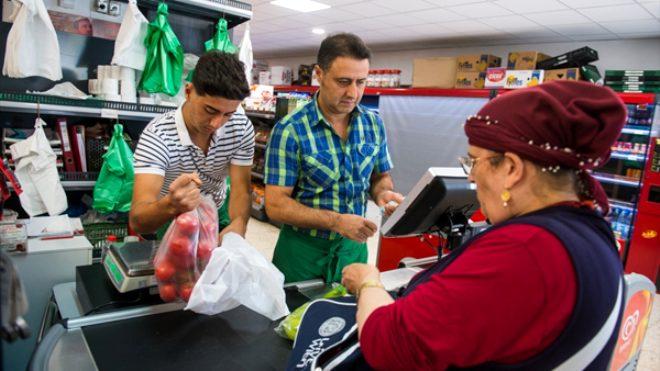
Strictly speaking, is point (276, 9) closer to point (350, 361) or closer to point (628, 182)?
point (628, 182)

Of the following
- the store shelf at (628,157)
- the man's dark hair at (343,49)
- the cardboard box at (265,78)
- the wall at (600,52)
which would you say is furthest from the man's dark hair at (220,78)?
the cardboard box at (265,78)

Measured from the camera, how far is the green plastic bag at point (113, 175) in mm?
Answer: 3043

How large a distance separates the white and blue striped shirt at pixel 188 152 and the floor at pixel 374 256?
300cm

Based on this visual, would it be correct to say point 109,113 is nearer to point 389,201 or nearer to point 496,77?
point 389,201

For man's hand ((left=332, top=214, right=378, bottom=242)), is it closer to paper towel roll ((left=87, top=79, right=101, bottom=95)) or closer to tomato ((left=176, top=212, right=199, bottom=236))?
tomato ((left=176, top=212, right=199, bottom=236))

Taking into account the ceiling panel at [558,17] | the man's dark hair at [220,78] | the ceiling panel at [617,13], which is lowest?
the man's dark hair at [220,78]

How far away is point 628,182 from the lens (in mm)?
5383

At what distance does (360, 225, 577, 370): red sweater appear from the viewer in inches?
28.1

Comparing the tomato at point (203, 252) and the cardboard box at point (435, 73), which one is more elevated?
the cardboard box at point (435, 73)

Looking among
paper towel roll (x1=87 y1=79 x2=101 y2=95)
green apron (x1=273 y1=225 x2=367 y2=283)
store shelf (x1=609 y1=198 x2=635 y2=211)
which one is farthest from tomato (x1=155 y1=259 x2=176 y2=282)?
store shelf (x1=609 y1=198 x2=635 y2=211)

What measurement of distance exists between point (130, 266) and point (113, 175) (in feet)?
6.26

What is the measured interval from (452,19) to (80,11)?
4961 millimetres

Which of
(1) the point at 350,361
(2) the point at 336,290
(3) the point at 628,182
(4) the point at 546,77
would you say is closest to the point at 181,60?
(2) the point at 336,290

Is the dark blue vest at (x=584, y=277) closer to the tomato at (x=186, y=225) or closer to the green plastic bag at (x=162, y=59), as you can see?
the tomato at (x=186, y=225)
